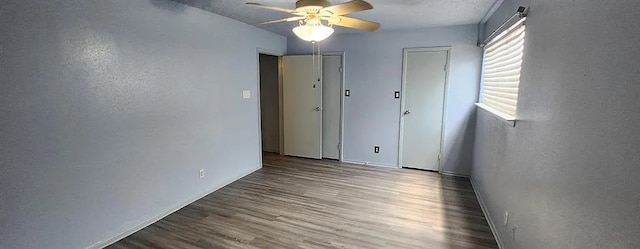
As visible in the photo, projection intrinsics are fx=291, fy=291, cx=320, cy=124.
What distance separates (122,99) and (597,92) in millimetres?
3109

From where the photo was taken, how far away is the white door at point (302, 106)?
16.2ft

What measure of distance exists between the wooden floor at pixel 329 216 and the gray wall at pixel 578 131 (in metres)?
0.73

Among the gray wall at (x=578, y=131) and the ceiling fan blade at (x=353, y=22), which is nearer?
the gray wall at (x=578, y=131)

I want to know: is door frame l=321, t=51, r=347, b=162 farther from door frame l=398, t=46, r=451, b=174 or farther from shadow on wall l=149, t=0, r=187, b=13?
shadow on wall l=149, t=0, r=187, b=13

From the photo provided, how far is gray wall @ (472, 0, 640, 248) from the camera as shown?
98 cm

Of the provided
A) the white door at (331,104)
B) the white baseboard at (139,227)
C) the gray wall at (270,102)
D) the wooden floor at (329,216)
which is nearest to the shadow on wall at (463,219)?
the wooden floor at (329,216)

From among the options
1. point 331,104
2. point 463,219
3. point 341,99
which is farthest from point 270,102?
point 463,219

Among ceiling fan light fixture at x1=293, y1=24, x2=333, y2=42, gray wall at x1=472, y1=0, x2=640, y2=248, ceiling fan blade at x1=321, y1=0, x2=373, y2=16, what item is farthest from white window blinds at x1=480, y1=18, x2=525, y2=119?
ceiling fan light fixture at x1=293, y1=24, x2=333, y2=42

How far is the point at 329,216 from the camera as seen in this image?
9.68 ft

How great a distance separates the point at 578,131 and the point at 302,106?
4084mm

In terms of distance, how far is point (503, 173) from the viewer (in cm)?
246

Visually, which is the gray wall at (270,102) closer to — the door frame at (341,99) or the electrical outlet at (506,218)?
the door frame at (341,99)

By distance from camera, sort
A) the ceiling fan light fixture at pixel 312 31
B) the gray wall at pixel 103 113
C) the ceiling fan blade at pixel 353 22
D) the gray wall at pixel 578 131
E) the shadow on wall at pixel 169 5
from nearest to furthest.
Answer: the gray wall at pixel 578 131, the gray wall at pixel 103 113, the ceiling fan light fixture at pixel 312 31, the ceiling fan blade at pixel 353 22, the shadow on wall at pixel 169 5

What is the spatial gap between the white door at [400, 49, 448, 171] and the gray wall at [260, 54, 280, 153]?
7.65 ft
